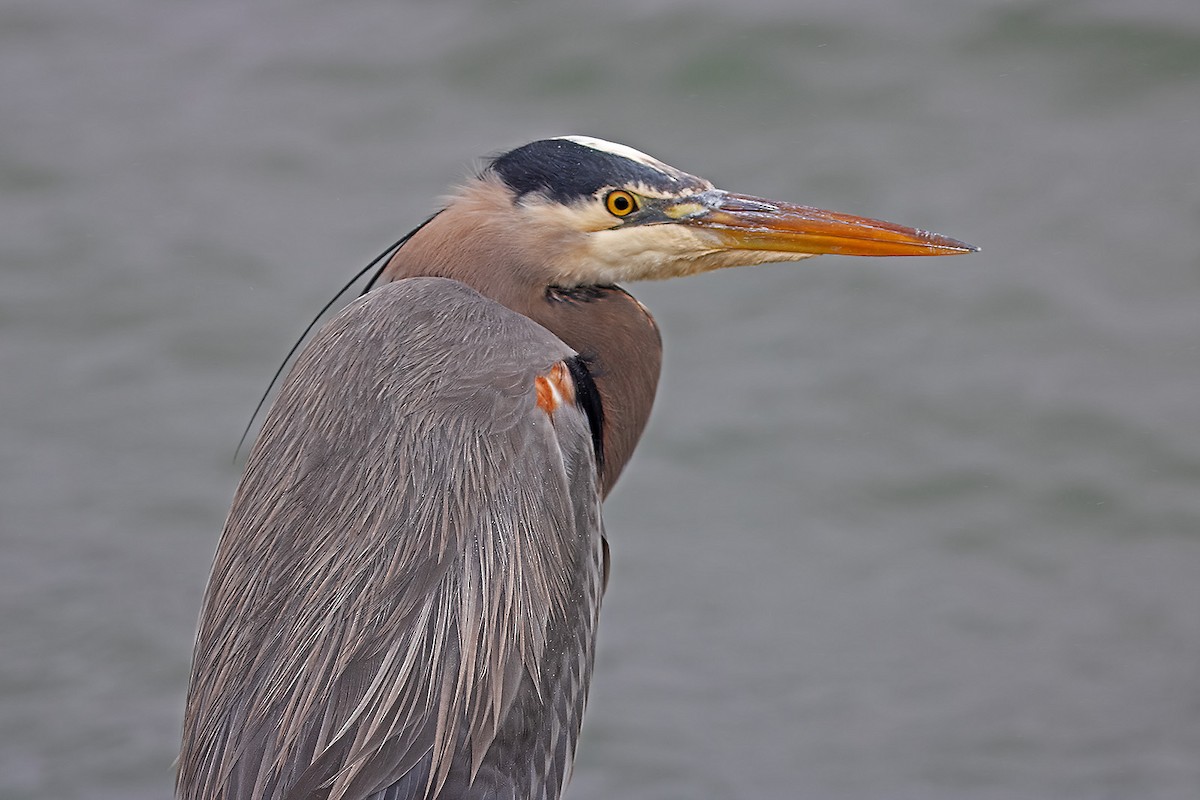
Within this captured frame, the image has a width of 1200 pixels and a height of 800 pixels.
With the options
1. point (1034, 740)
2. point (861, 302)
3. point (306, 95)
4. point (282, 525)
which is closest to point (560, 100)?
point (306, 95)

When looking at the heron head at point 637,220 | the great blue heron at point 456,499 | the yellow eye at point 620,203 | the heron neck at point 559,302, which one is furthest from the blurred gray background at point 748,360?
the yellow eye at point 620,203

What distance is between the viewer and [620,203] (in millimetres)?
3131

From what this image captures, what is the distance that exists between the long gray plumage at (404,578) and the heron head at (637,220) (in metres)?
0.23

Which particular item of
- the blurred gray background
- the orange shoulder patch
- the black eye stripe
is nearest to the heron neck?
the black eye stripe

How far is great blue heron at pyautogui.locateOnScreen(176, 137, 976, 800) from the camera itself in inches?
104

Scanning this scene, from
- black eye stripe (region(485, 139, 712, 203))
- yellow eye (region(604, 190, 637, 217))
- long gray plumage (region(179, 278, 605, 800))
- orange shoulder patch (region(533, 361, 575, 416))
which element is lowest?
long gray plumage (region(179, 278, 605, 800))

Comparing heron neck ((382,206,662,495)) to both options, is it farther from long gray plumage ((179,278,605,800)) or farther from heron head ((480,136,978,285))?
long gray plumage ((179,278,605,800))

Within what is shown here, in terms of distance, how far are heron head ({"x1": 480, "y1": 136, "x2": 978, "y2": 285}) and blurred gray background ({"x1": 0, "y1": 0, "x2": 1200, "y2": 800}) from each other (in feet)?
5.59

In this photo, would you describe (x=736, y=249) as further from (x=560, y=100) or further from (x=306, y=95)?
(x=306, y=95)

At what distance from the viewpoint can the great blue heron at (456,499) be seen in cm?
264

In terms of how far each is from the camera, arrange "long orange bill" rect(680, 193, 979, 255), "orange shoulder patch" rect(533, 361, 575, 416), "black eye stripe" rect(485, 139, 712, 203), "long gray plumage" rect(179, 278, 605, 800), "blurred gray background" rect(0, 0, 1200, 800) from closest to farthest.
→ "long gray plumage" rect(179, 278, 605, 800), "orange shoulder patch" rect(533, 361, 575, 416), "black eye stripe" rect(485, 139, 712, 203), "long orange bill" rect(680, 193, 979, 255), "blurred gray background" rect(0, 0, 1200, 800)

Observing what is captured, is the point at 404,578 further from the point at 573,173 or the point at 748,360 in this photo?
the point at 748,360

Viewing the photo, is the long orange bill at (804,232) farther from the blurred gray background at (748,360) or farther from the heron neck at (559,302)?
the blurred gray background at (748,360)

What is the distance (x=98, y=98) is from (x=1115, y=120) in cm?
394
